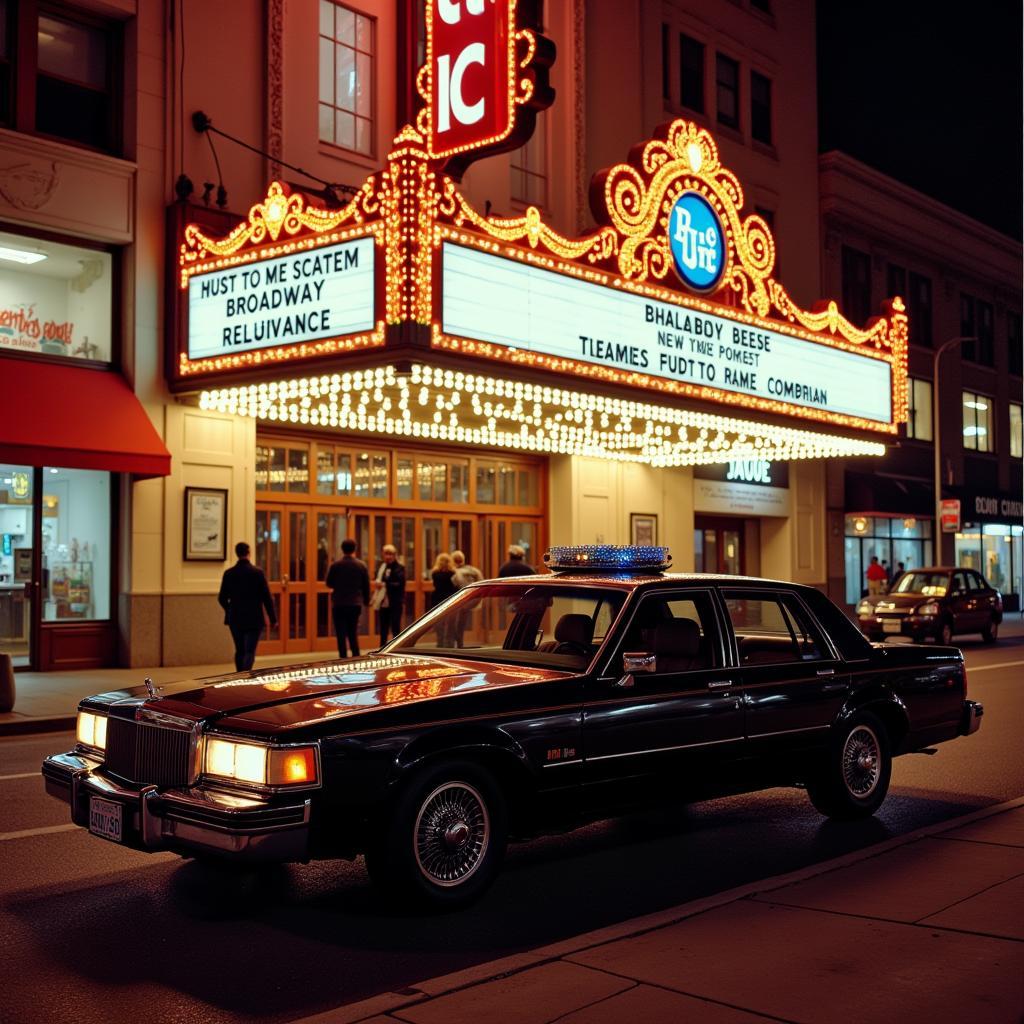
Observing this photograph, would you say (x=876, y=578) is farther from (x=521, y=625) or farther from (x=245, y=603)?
(x=521, y=625)

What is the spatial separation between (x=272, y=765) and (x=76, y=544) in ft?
44.8

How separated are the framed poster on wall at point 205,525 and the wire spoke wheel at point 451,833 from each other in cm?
1344

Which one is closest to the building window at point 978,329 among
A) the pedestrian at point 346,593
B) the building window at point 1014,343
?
the building window at point 1014,343

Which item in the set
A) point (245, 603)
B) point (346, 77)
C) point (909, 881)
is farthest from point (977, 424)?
point (909, 881)

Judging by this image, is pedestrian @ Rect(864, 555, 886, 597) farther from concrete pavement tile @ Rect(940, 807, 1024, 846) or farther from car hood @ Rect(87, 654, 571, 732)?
car hood @ Rect(87, 654, 571, 732)

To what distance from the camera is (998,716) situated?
13.5 m

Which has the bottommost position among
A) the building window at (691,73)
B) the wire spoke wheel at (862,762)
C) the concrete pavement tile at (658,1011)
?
the concrete pavement tile at (658,1011)

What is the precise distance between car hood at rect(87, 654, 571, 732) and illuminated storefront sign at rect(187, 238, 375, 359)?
9.10 m

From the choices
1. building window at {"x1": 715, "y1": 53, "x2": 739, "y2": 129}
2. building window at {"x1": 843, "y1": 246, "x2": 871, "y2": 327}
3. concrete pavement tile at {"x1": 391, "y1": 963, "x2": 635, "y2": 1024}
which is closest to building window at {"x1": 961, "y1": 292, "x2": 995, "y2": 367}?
building window at {"x1": 843, "y1": 246, "x2": 871, "y2": 327}

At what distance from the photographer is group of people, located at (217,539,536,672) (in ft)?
52.0

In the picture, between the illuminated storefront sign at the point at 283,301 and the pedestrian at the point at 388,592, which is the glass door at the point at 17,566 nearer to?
the illuminated storefront sign at the point at 283,301

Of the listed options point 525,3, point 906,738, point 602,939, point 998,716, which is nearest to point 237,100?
point 525,3

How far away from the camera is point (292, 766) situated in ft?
17.3

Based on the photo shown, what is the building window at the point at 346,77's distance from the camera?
2097cm
